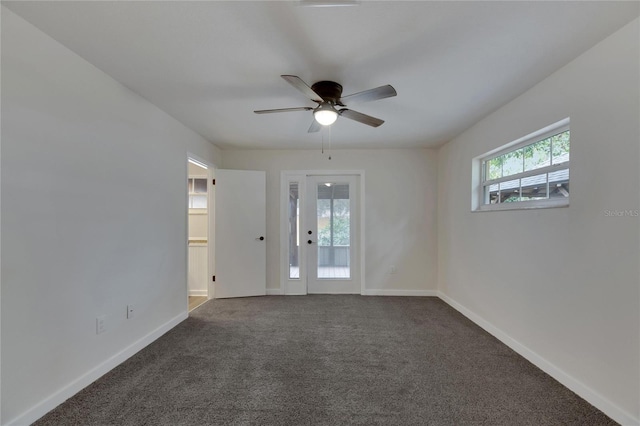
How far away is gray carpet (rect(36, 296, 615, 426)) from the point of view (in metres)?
1.64

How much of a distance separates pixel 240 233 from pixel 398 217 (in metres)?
2.48

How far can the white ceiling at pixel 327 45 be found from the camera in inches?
55.9

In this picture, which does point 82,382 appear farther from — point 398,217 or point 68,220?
point 398,217

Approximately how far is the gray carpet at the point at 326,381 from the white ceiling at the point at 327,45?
2.30 metres

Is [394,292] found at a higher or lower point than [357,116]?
lower

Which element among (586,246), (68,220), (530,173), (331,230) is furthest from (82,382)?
(530,173)

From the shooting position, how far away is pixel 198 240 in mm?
4285

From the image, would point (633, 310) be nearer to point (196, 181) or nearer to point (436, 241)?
point (436, 241)

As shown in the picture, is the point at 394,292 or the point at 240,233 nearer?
the point at 240,233

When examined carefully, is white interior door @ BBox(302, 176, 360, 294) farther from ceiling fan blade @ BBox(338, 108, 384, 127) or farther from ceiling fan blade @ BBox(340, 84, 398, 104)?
ceiling fan blade @ BBox(340, 84, 398, 104)

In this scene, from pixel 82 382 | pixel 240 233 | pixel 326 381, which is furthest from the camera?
pixel 240 233

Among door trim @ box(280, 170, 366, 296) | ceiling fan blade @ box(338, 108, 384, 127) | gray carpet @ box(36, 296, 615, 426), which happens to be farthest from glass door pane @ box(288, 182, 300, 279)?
ceiling fan blade @ box(338, 108, 384, 127)

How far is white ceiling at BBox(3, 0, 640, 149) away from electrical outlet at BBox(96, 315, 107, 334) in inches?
73.6

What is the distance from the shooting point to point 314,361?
2248 millimetres
